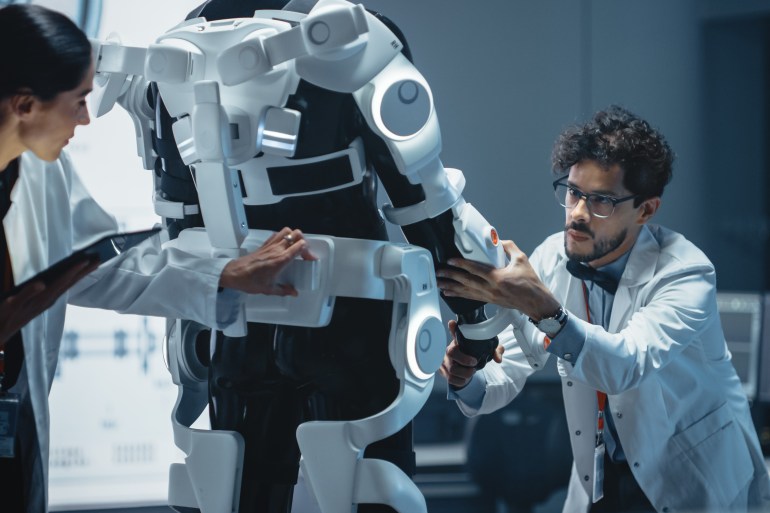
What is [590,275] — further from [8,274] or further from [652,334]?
[8,274]

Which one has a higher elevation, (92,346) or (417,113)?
(417,113)

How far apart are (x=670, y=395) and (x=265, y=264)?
114 centimetres

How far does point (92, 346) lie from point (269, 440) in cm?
157

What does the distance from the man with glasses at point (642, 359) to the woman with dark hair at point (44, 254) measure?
64 centimetres

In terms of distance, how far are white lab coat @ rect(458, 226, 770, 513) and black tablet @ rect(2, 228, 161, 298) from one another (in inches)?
36.3

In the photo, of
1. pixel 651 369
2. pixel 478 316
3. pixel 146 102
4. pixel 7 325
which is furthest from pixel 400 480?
pixel 146 102

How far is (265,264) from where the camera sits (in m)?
1.78

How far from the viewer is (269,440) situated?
195 cm

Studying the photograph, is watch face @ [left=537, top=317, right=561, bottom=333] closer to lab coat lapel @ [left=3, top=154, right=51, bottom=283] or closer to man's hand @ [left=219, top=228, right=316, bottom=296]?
man's hand @ [left=219, top=228, right=316, bottom=296]

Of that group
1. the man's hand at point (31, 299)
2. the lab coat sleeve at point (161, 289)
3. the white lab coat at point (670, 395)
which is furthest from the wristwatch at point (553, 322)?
the man's hand at point (31, 299)

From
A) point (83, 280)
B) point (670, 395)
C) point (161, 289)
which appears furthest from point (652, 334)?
point (83, 280)

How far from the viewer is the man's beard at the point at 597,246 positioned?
2344 millimetres

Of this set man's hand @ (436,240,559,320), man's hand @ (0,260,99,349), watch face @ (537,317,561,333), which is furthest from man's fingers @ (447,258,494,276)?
man's hand @ (0,260,99,349)

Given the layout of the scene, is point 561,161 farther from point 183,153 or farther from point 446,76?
point 446,76
